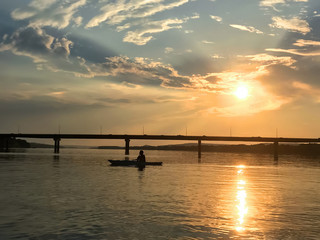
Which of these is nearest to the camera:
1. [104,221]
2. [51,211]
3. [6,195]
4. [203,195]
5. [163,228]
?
[163,228]

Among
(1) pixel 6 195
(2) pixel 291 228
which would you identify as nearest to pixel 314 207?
(2) pixel 291 228

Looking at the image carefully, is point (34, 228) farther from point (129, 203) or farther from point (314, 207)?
point (314, 207)

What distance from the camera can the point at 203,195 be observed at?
3334 cm

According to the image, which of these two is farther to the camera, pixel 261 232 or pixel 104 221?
pixel 104 221

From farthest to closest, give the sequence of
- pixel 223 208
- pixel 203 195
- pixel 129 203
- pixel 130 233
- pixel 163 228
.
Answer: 1. pixel 203 195
2. pixel 129 203
3. pixel 223 208
4. pixel 163 228
5. pixel 130 233

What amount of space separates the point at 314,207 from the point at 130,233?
15708 mm

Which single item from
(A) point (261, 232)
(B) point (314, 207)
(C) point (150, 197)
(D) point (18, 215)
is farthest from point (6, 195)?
(B) point (314, 207)

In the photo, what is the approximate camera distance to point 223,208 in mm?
25703

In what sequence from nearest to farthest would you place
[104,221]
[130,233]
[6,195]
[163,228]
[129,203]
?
[130,233]
[163,228]
[104,221]
[129,203]
[6,195]

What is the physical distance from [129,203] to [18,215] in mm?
8403

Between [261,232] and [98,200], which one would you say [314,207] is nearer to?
[261,232]

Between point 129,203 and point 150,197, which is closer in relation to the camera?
point 129,203

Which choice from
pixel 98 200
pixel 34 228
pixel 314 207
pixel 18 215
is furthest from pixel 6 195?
pixel 314 207

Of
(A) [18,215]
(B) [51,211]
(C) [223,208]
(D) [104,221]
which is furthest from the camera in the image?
(C) [223,208]
